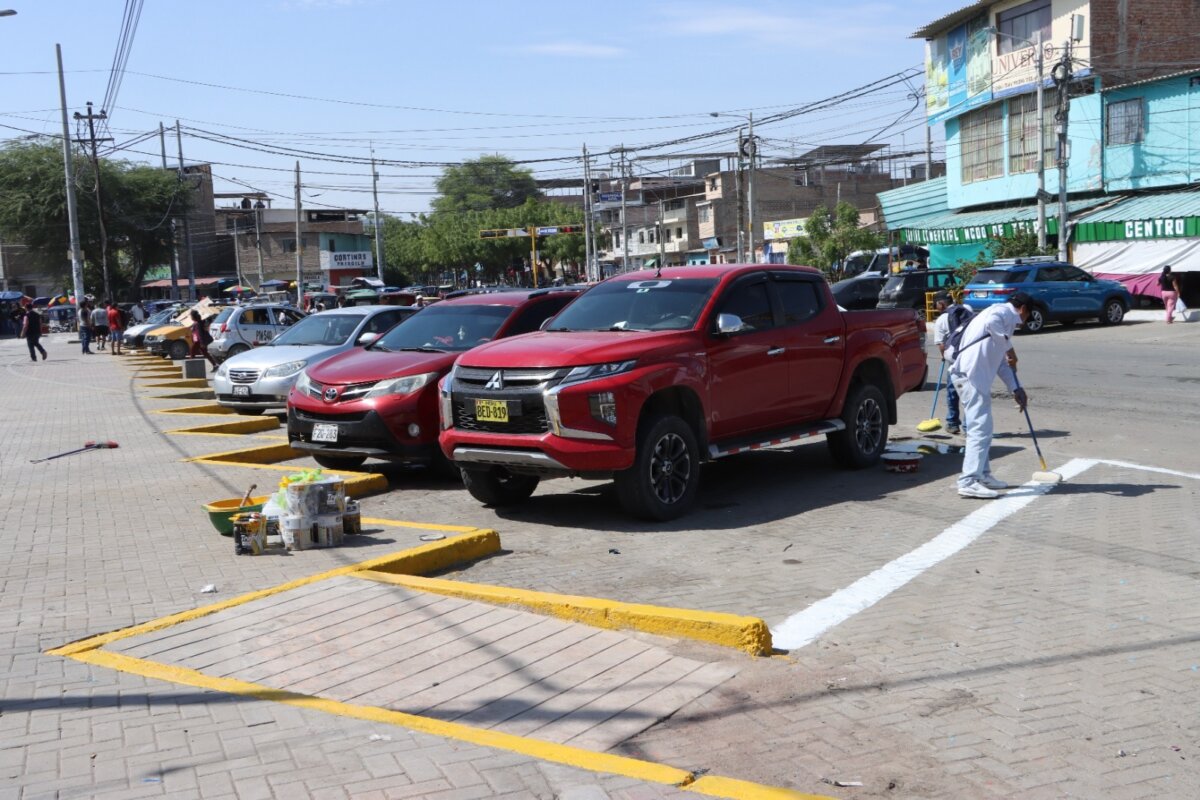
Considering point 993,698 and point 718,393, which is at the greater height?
point 718,393

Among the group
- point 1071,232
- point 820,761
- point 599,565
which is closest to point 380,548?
point 599,565

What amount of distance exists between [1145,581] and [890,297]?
93.6ft

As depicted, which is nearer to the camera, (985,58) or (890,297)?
(890,297)

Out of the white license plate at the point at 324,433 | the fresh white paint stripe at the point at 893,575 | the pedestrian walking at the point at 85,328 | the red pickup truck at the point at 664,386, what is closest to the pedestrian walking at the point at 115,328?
the pedestrian walking at the point at 85,328

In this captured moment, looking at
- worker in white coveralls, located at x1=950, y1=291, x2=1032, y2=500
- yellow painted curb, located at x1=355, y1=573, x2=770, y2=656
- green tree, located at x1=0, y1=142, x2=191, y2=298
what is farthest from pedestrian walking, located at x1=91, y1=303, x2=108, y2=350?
yellow painted curb, located at x1=355, y1=573, x2=770, y2=656

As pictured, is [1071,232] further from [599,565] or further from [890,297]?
[599,565]

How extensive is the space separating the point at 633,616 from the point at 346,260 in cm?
8904

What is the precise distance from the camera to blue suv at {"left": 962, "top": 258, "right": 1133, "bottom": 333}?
30.3m

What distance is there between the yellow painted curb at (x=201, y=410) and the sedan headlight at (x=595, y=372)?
1028 centimetres

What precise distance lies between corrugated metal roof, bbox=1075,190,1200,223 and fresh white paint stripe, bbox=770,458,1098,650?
28.0 m

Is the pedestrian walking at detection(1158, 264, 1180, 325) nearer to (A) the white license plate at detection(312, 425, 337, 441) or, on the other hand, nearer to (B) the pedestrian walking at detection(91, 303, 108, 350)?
(A) the white license plate at detection(312, 425, 337, 441)

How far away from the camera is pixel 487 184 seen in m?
134

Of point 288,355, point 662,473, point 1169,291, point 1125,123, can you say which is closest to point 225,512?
point 662,473

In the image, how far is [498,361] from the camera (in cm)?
904
